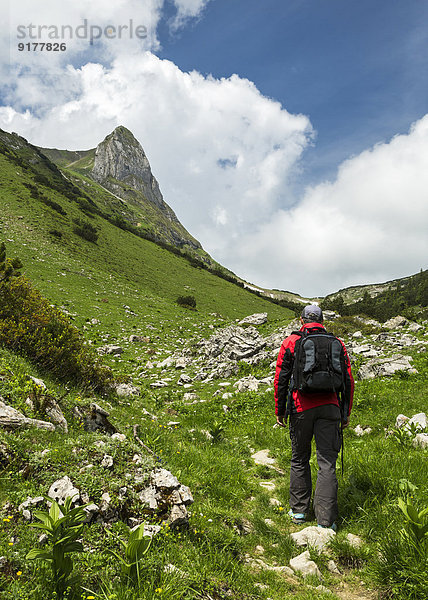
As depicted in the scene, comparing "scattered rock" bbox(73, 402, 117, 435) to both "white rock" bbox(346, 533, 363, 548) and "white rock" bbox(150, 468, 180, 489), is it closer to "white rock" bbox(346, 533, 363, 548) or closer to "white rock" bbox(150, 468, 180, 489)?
"white rock" bbox(150, 468, 180, 489)

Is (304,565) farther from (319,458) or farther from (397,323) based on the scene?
(397,323)

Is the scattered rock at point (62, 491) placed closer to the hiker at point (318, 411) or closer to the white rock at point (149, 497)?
the white rock at point (149, 497)

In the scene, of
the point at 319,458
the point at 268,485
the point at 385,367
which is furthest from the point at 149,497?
the point at 385,367

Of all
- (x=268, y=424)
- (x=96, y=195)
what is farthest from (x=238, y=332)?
(x=96, y=195)

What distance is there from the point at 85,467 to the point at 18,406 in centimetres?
211

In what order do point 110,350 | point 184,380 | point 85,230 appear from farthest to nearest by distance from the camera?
1. point 85,230
2. point 110,350
3. point 184,380

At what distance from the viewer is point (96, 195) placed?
5103 inches

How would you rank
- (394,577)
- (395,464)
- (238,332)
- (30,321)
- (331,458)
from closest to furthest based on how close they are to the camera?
(394,577) < (331,458) < (395,464) < (30,321) < (238,332)

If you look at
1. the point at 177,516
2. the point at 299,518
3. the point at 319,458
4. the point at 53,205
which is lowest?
the point at 299,518

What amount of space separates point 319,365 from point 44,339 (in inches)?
312

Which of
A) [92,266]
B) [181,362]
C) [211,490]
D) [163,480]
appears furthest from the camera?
[92,266]

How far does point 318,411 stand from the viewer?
4.70 meters

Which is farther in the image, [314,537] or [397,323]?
[397,323]

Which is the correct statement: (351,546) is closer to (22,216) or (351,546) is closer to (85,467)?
(85,467)
